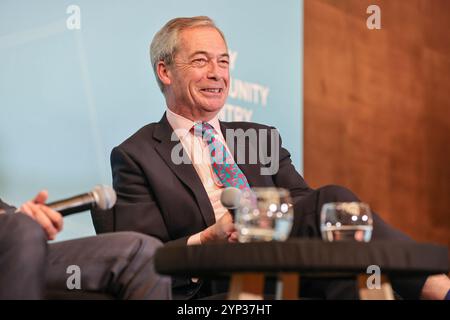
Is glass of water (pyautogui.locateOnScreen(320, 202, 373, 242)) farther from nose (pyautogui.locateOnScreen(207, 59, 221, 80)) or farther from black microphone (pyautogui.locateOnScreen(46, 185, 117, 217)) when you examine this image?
nose (pyautogui.locateOnScreen(207, 59, 221, 80))

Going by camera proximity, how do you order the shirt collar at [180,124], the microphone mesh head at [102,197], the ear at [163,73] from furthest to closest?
the ear at [163,73] < the shirt collar at [180,124] < the microphone mesh head at [102,197]

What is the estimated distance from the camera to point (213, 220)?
2900 mm

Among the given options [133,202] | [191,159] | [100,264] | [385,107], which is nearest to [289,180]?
[191,159]

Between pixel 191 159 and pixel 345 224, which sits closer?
pixel 345 224

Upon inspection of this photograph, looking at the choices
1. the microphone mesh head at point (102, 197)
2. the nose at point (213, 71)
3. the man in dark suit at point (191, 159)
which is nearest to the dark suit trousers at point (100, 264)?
the microphone mesh head at point (102, 197)

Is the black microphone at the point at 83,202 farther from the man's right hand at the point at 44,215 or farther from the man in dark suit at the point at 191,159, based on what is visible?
the man in dark suit at the point at 191,159

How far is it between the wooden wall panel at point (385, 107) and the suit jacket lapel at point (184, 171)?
200 cm

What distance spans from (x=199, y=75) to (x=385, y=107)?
2631mm

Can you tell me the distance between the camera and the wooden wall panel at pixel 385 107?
506cm

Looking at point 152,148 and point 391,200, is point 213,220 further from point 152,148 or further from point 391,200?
point 391,200

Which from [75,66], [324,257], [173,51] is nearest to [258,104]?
[173,51]

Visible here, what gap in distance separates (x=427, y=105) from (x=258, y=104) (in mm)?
2392

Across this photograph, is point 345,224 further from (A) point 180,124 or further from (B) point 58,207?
(A) point 180,124

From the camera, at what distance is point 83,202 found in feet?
7.13
